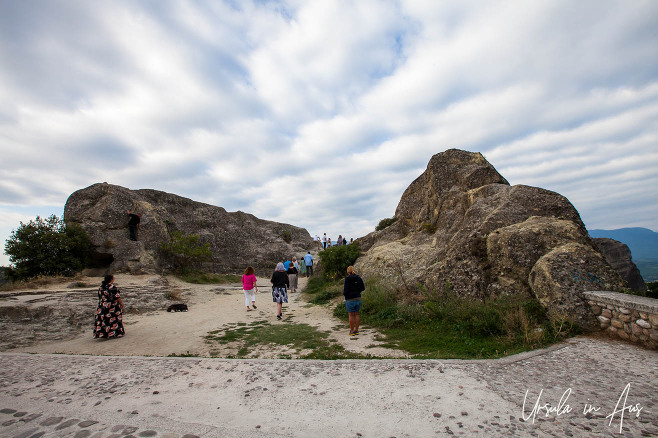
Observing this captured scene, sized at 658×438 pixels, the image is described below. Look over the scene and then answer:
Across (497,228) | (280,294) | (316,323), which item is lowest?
(316,323)

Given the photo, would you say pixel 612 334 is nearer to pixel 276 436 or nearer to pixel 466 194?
pixel 276 436

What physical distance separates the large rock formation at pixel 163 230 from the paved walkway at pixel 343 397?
12714 millimetres

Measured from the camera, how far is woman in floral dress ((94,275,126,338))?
821 cm

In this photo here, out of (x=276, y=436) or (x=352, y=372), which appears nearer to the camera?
(x=276, y=436)

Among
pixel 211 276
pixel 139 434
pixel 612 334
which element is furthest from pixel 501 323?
pixel 211 276

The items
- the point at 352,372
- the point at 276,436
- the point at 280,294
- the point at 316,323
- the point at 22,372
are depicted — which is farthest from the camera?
the point at 280,294

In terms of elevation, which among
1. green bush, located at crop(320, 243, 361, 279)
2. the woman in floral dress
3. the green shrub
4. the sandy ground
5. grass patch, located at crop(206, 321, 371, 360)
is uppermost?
the green shrub

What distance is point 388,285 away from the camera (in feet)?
36.4

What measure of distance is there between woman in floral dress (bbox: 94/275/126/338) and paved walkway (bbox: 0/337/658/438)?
3.17 metres

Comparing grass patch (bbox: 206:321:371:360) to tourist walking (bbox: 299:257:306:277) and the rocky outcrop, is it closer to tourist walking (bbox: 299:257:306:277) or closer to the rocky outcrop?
the rocky outcrop

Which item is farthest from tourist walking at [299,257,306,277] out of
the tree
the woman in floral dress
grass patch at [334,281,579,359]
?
the woman in floral dress

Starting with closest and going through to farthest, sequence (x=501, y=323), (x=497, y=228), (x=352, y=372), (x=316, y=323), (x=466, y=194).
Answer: (x=352, y=372) → (x=501, y=323) → (x=497, y=228) → (x=316, y=323) → (x=466, y=194)

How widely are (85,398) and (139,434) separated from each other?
1.51 m

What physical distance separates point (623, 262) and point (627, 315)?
52.7 feet
